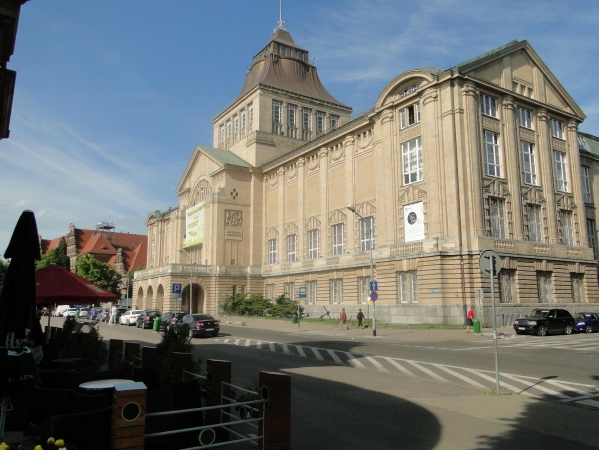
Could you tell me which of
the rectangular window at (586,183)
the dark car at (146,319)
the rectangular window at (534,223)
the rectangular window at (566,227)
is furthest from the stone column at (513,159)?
the dark car at (146,319)

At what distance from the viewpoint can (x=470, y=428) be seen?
8141 mm

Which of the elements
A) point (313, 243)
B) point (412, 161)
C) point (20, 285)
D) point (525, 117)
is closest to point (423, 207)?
point (412, 161)

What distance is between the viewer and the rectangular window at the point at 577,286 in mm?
43156

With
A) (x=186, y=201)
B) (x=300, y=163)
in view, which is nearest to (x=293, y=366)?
(x=300, y=163)

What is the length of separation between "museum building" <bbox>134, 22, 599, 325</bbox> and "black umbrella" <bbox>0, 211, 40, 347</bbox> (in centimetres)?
2954

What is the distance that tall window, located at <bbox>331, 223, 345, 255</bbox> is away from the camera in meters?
51.1

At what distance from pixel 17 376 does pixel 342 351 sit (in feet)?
57.3

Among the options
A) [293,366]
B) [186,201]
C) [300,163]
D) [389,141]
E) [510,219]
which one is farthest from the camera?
[186,201]

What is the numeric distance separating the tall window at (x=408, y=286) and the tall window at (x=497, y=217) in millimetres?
6935

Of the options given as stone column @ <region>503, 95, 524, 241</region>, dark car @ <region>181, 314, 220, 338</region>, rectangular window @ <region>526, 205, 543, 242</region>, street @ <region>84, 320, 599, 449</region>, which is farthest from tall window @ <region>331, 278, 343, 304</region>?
street @ <region>84, 320, 599, 449</region>

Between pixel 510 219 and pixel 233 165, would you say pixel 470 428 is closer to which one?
pixel 510 219

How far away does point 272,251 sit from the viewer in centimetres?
6278

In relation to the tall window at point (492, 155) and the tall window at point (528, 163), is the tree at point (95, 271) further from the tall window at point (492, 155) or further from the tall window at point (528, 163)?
the tall window at point (528, 163)

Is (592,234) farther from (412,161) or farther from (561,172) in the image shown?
(412,161)
